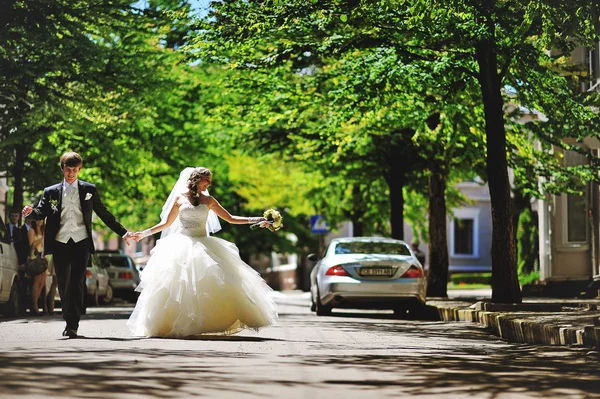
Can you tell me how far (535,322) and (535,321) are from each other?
28 cm

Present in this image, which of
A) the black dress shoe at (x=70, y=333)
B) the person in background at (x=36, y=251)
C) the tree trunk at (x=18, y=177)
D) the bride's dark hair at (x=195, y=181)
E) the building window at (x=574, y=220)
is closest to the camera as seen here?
the black dress shoe at (x=70, y=333)

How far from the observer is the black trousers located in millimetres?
13750

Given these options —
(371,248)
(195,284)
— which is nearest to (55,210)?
(195,284)

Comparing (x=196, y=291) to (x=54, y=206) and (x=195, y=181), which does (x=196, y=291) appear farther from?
(x=54, y=206)

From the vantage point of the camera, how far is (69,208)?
13953 millimetres

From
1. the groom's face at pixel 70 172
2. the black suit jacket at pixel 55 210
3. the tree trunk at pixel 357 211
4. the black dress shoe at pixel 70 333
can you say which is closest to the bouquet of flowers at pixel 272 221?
the black suit jacket at pixel 55 210

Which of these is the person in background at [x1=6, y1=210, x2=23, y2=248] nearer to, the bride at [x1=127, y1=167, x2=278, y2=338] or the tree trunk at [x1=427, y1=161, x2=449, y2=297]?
the bride at [x1=127, y1=167, x2=278, y2=338]

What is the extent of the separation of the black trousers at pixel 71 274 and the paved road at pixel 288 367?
338 millimetres

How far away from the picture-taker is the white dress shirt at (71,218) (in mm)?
13820

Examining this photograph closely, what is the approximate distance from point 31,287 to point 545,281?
1691 cm

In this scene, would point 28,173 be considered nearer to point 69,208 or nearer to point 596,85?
point 596,85

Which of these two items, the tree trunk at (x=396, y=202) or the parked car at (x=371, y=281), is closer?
the parked car at (x=371, y=281)

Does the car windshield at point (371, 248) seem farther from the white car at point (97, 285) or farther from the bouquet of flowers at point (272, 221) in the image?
the white car at point (97, 285)

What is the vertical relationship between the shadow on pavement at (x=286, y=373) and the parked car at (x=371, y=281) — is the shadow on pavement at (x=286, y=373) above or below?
below
